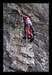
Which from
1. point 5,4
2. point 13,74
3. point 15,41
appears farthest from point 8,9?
point 13,74

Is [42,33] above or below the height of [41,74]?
above

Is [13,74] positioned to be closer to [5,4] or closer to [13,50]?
[13,50]

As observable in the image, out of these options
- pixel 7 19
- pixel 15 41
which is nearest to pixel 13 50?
pixel 15 41

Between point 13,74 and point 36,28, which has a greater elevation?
point 36,28

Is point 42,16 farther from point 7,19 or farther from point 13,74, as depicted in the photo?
point 13,74

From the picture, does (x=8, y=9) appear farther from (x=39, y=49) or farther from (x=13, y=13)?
(x=39, y=49)

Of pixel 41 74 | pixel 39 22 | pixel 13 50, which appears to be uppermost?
pixel 39 22
